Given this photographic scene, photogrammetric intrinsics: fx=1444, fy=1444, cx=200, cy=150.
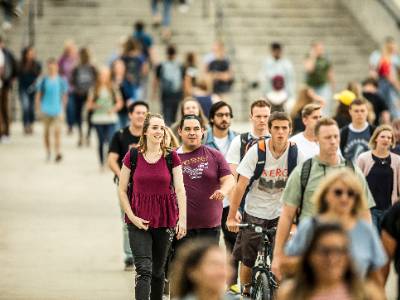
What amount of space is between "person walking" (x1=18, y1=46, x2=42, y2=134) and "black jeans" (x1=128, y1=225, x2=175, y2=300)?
1710 cm

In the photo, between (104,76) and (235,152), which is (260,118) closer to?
(235,152)

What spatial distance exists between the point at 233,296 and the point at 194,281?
5.62 meters

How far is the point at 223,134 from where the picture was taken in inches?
540

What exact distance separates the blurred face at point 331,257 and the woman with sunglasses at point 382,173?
639 centimetres

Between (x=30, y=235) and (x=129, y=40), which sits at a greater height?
(x=129, y=40)

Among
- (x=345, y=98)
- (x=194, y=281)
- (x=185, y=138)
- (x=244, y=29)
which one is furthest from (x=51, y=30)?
(x=194, y=281)

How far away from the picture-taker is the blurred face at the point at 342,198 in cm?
806

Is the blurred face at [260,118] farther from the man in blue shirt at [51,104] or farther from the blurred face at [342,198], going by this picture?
the man in blue shirt at [51,104]

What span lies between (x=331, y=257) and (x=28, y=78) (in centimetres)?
2266

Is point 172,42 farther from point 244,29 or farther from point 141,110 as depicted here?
point 141,110

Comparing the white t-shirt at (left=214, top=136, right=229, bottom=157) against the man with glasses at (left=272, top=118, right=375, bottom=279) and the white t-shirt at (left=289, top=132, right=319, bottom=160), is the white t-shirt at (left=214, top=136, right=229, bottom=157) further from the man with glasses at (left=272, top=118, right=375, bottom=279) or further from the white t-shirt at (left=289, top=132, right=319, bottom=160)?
the man with glasses at (left=272, top=118, right=375, bottom=279)

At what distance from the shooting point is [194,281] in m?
6.82

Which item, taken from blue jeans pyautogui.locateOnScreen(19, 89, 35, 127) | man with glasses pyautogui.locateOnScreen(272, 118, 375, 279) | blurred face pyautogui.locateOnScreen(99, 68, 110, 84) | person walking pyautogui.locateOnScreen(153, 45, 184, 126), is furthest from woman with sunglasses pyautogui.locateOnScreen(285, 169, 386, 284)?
blue jeans pyautogui.locateOnScreen(19, 89, 35, 127)

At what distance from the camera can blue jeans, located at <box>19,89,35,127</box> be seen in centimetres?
2828
